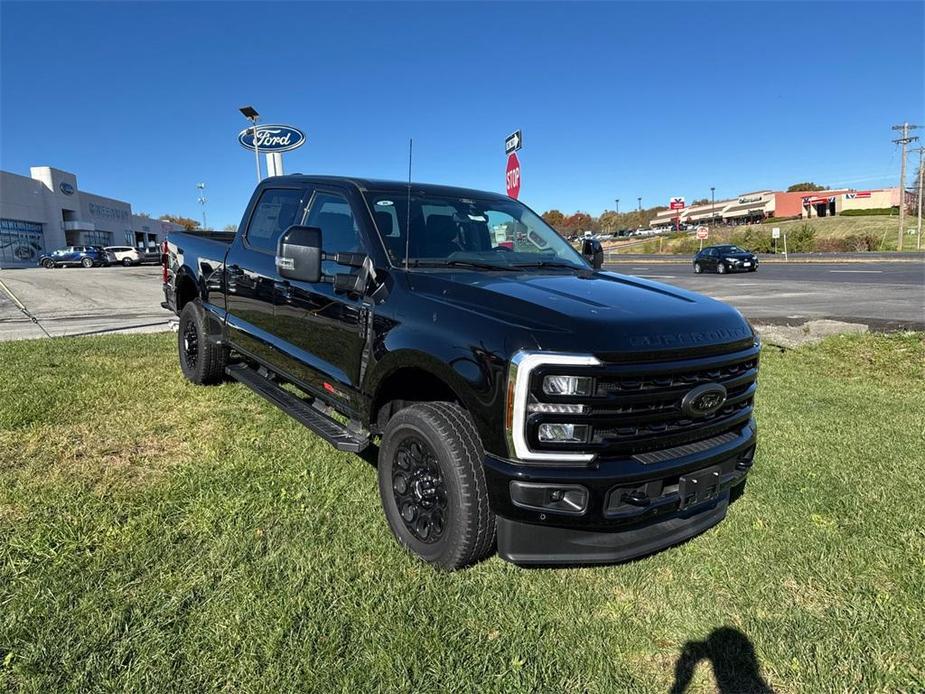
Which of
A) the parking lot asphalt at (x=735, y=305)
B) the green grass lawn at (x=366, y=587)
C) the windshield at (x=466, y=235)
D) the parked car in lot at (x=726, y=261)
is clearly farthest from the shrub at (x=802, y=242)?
the windshield at (x=466, y=235)

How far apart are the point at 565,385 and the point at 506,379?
0.76 ft

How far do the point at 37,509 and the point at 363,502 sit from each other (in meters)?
1.78

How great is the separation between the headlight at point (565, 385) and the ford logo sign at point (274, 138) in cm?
1841

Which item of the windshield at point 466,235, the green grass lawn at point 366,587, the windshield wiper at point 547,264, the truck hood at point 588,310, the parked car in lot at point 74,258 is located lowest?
the green grass lawn at point 366,587

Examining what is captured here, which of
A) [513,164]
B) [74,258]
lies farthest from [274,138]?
[74,258]

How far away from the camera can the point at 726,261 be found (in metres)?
28.8

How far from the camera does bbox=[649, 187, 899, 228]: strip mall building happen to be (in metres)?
87.4

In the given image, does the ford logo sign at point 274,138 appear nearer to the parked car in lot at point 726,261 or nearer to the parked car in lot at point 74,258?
the parked car in lot at point 726,261

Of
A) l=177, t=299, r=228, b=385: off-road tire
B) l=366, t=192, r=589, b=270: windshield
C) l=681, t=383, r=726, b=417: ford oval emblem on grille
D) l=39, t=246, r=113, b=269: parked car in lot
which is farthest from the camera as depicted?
l=39, t=246, r=113, b=269: parked car in lot

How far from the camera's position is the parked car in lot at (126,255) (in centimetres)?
4025

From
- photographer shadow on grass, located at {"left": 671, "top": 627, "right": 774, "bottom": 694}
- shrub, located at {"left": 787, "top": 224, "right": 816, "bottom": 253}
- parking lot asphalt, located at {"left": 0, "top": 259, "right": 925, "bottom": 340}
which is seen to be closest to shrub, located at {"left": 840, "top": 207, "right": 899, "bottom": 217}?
shrub, located at {"left": 787, "top": 224, "right": 816, "bottom": 253}

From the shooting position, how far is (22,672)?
2117 mm

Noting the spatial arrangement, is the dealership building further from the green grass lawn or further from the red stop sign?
the green grass lawn

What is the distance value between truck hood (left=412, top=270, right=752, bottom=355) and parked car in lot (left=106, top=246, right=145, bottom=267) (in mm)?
44118
